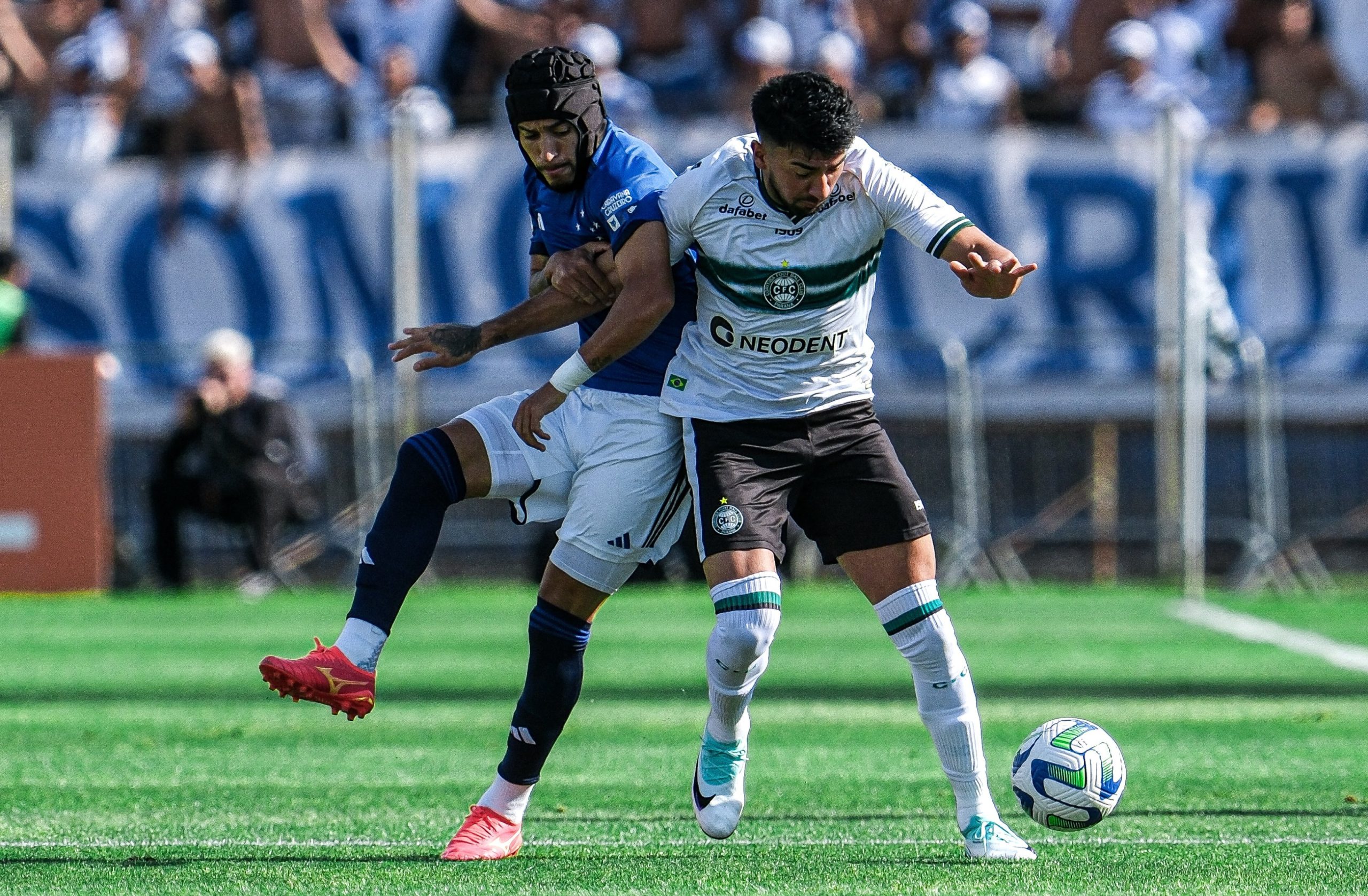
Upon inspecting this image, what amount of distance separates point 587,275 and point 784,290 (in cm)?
59

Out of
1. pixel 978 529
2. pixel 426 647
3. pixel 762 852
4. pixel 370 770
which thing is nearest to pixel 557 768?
pixel 370 770

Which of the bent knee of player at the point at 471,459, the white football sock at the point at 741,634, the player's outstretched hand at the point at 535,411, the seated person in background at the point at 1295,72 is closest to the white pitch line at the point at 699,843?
the white football sock at the point at 741,634

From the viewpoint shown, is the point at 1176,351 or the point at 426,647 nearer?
the point at 426,647

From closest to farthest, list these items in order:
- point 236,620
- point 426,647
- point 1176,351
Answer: point 426,647
point 236,620
point 1176,351

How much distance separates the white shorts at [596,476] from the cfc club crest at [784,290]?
0.52 meters

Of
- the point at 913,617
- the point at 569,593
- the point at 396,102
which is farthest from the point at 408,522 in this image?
the point at 396,102

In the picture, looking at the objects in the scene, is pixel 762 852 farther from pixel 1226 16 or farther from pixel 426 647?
pixel 1226 16

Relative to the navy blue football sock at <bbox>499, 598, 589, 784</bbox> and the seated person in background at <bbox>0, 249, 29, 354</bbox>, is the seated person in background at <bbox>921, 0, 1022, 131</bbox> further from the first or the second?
the navy blue football sock at <bbox>499, 598, 589, 784</bbox>

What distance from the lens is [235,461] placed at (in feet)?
52.8

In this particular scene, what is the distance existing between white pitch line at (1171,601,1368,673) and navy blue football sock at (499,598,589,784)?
6373mm

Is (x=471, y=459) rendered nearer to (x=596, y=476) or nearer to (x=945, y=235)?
(x=596, y=476)

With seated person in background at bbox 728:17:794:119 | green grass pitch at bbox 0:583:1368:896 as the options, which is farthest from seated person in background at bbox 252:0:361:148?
green grass pitch at bbox 0:583:1368:896

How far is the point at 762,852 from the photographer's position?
18.5 ft

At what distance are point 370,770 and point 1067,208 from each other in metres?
10.7
